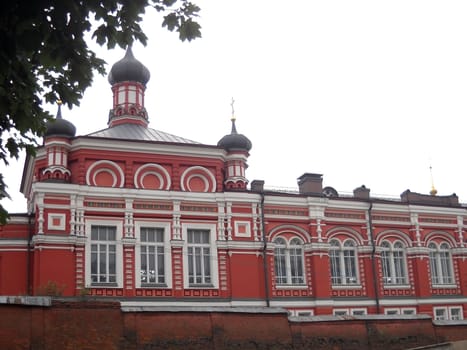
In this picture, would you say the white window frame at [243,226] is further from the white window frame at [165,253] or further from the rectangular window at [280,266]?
the white window frame at [165,253]

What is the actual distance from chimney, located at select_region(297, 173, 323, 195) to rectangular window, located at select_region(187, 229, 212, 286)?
5664 mm

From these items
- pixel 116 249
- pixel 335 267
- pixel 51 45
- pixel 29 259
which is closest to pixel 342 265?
pixel 335 267

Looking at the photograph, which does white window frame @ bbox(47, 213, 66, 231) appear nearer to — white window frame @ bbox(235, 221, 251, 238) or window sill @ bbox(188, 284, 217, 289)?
window sill @ bbox(188, 284, 217, 289)

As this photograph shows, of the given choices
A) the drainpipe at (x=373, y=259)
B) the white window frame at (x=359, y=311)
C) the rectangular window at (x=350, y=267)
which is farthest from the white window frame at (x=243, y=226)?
the drainpipe at (x=373, y=259)

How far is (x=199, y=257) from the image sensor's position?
26.2m

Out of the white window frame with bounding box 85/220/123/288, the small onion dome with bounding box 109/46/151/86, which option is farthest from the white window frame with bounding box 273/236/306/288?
the small onion dome with bounding box 109/46/151/86

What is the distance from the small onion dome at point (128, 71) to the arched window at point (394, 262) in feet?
46.1

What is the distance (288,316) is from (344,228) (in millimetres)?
12198

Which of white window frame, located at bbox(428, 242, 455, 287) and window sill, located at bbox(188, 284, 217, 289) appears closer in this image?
window sill, located at bbox(188, 284, 217, 289)

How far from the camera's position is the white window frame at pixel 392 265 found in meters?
30.2

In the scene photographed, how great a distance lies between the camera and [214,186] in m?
27.3

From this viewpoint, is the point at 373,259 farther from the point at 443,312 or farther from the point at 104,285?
the point at 104,285

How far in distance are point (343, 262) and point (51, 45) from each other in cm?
2385

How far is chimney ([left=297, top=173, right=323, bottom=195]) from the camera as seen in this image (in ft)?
97.3
